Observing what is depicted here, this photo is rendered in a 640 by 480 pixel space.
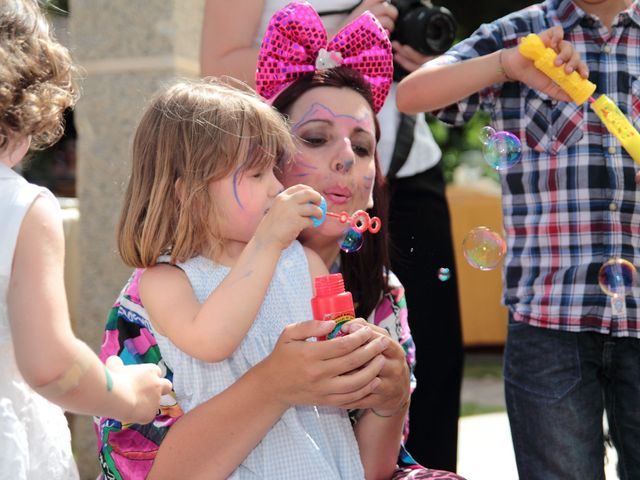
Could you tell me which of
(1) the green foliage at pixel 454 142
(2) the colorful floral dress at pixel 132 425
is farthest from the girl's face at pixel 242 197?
(1) the green foliage at pixel 454 142

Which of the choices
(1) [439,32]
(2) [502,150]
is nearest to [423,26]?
(1) [439,32]

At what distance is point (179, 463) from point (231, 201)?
50 cm

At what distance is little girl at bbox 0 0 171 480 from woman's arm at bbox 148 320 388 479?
17 cm

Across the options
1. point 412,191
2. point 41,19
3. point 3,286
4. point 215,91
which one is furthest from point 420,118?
point 3,286

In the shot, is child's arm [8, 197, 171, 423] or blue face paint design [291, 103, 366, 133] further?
blue face paint design [291, 103, 366, 133]

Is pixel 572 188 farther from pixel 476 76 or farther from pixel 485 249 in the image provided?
pixel 476 76

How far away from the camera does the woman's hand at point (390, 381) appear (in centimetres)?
178

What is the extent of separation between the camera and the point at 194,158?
1.76 metres

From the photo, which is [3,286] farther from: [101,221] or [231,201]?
[101,221]

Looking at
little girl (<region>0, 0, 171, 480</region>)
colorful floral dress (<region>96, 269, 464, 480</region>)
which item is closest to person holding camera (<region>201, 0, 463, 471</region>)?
colorful floral dress (<region>96, 269, 464, 480</region>)

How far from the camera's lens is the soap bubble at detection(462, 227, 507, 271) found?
2271 millimetres

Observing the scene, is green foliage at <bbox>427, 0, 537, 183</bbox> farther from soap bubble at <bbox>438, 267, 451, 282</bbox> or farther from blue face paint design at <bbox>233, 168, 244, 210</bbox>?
blue face paint design at <bbox>233, 168, 244, 210</bbox>

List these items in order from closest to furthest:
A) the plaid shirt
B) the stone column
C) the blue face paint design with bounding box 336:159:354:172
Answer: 1. the blue face paint design with bounding box 336:159:354:172
2. the plaid shirt
3. the stone column

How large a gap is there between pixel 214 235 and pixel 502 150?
781 mm
